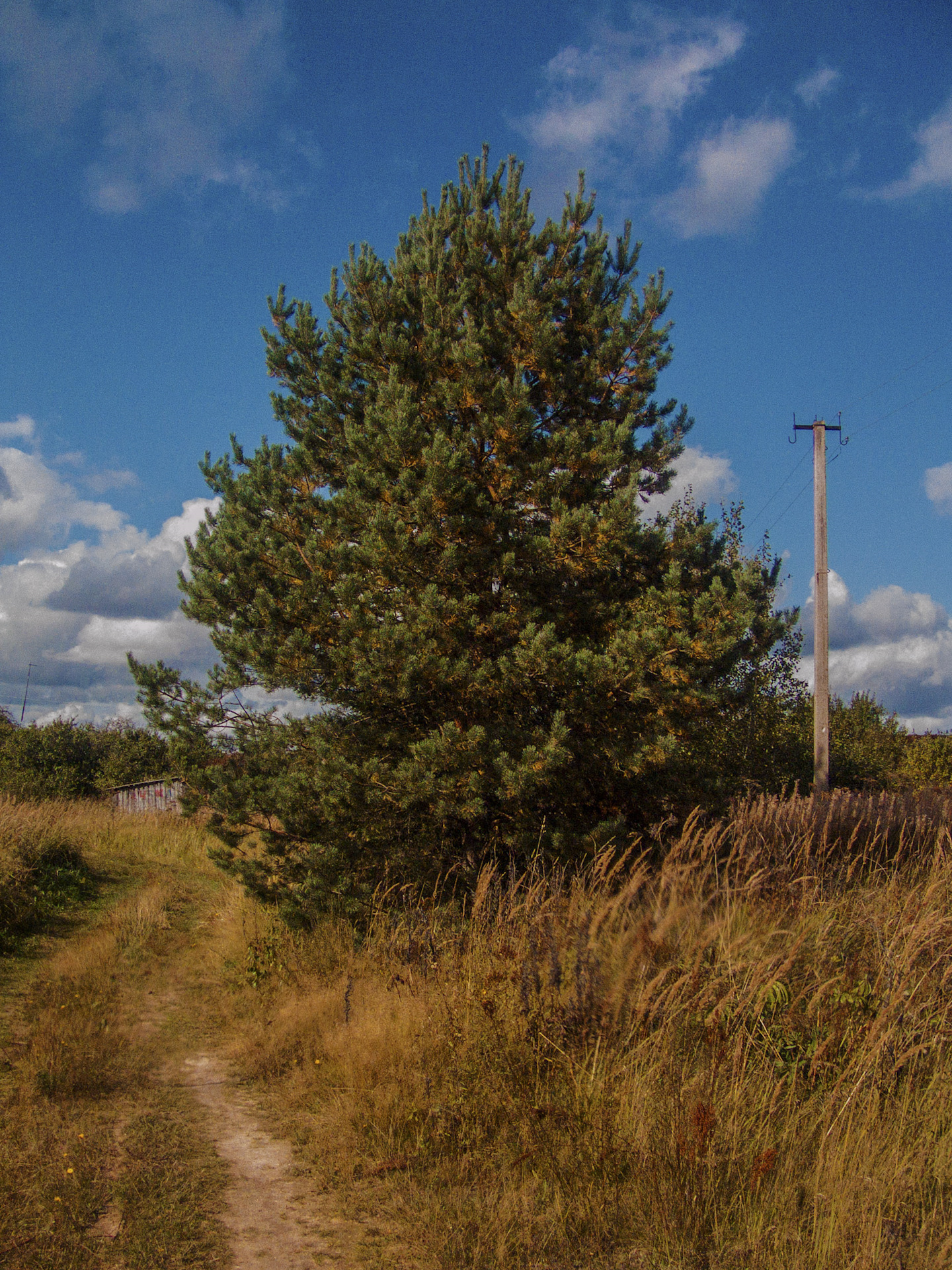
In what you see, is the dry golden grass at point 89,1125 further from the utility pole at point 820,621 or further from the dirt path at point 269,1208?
the utility pole at point 820,621

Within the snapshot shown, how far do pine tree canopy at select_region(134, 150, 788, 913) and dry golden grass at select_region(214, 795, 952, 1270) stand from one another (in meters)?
1.75

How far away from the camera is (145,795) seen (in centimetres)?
2447

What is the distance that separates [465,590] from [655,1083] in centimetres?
498

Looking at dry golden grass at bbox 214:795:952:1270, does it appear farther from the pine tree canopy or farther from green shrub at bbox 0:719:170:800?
green shrub at bbox 0:719:170:800

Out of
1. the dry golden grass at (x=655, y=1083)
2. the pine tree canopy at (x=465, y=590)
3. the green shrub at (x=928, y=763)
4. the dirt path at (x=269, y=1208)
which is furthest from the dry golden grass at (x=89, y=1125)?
the green shrub at (x=928, y=763)

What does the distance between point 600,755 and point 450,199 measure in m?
6.67

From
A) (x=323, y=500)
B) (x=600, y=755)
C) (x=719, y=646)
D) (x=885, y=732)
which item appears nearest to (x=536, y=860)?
(x=600, y=755)

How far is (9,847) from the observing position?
11.2m

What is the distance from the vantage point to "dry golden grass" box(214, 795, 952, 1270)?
3.14 meters

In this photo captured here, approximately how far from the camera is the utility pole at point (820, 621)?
1484 centimetres

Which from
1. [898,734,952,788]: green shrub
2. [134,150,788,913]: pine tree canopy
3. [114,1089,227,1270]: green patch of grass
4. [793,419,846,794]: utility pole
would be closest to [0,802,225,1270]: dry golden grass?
[114,1089,227,1270]: green patch of grass

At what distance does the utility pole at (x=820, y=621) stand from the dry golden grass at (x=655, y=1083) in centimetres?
932

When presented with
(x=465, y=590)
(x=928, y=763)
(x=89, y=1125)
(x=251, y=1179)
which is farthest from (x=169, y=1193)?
(x=928, y=763)

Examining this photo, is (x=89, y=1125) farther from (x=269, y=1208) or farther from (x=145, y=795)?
(x=145, y=795)
